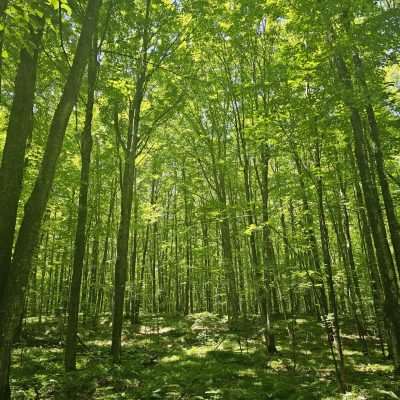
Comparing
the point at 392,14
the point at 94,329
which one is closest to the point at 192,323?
the point at 94,329

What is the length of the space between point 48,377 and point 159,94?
10.6 metres

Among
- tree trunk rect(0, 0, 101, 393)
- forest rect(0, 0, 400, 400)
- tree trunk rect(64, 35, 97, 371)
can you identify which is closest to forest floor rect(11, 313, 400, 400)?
forest rect(0, 0, 400, 400)

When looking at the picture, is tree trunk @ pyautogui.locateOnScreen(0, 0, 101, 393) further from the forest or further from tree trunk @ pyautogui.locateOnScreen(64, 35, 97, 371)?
tree trunk @ pyautogui.locateOnScreen(64, 35, 97, 371)

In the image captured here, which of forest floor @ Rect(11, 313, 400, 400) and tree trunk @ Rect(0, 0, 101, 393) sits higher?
tree trunk @ Rect(0, 0, 101, 393)

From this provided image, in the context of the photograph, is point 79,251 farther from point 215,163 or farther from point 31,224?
point 215,163

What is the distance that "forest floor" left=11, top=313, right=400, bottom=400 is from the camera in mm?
7625

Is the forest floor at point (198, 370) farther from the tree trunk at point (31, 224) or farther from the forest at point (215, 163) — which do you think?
the tree trunk at point (31, 224)

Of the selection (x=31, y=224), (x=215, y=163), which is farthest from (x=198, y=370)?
(x=215, y=163)

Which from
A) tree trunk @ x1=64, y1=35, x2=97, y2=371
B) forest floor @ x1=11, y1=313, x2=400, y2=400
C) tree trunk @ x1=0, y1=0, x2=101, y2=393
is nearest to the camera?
tree trunk @ x1=0, y1=0, x2=101, y2=393

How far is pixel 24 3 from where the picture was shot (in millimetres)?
4266

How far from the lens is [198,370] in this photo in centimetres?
1026

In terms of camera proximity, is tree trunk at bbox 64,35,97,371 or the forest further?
tree trunk at bbox 64,35,97,371

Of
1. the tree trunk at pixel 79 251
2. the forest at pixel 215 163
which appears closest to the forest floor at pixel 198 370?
the forest at pixel 215 163

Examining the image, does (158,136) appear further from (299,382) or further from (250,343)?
(299,382)
